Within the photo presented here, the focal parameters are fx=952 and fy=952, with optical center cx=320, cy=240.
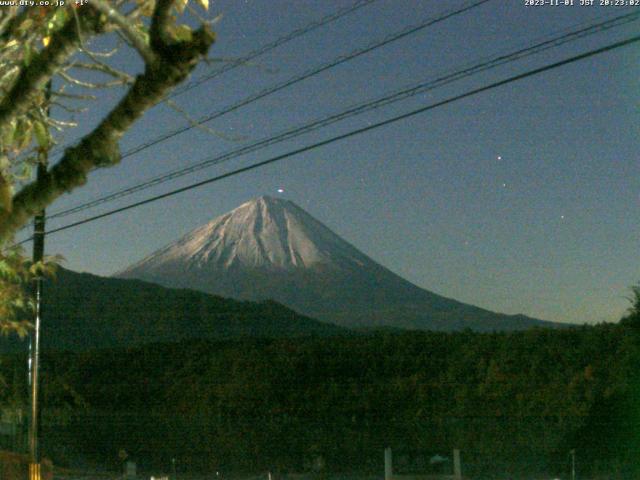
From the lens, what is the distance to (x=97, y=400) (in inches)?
1502

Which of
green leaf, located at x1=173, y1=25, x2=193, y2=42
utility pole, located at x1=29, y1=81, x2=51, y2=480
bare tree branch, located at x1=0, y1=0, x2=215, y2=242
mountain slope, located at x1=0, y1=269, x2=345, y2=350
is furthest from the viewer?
mountain slope, located at x1=0, y1=269, x2=345, y2=350

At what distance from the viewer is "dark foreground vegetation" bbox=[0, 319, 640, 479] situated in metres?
21.8

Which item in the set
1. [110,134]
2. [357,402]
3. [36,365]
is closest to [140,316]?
[357,402]

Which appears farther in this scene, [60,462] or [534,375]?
[534,375]

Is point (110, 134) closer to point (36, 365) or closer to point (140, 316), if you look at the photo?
point (36, 365)

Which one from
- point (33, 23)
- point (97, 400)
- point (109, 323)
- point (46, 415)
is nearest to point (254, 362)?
point (97, 400)

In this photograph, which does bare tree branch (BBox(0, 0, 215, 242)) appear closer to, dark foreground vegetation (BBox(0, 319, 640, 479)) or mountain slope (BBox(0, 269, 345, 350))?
dark foreground vegetation (BBox(0, 319, 640, 479))

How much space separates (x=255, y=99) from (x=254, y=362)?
29.0 m

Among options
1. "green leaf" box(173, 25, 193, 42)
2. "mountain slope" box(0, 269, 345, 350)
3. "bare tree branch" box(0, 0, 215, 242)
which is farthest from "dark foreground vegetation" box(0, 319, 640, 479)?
"green leaf" box(173, 25, 193, 42)

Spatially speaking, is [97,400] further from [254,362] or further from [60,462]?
[60,462]

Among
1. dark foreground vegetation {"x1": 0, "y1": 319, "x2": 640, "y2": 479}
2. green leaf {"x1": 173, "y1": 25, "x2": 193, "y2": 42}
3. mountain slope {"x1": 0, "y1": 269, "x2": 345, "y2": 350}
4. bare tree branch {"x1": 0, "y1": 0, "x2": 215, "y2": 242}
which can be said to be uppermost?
mountain slope {"x1": 0, "y1": 269, "x2": 345, "y2": 350}

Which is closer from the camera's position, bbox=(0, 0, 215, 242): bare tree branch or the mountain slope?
bbox=(0, 0, 215, 242): bare tree branch

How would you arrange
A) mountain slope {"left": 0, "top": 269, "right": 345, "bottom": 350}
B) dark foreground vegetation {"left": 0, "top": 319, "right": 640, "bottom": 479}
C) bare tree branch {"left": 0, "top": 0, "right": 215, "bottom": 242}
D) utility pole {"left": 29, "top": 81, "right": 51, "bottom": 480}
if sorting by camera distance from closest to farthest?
bare tree branch {"left": 0, "top": 0, "right": 215, "bottom": 242} → utility pole {"left": 29, "top": 81, "right": 51, "bottom": 480} → dark foreground vegetation {"left": 0, "top": 319, "right": 640, "bottom": 479} → mountain slope {"left": 0, "top": 269, "right": 345, "bottom": 350}

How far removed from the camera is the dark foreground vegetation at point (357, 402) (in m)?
21.8
